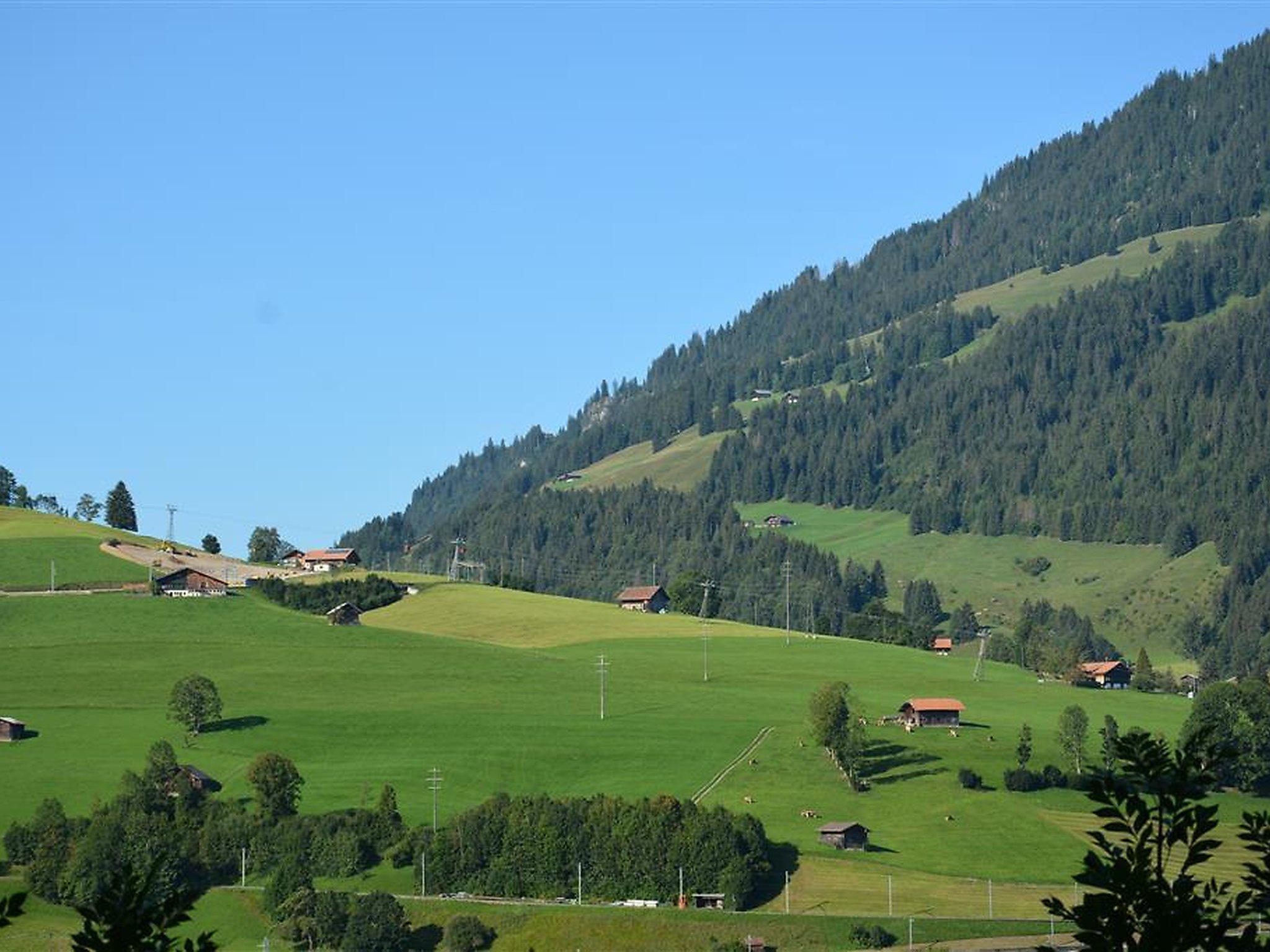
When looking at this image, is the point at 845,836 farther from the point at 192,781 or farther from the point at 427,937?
the point at 192,781

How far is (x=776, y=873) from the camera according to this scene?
118500 mm

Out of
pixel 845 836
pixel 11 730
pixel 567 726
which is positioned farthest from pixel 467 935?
pixel 11 730

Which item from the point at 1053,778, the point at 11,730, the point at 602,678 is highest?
the point at 602,678

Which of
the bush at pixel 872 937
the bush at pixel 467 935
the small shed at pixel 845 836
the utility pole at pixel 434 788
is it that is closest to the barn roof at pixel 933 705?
the small shed at pixel 845 836

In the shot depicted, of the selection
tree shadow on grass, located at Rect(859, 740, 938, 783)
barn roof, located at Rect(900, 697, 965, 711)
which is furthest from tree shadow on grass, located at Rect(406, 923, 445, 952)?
barn roof, located at Rect(900, 697, 965, 711)

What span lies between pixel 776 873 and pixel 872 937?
15.2m

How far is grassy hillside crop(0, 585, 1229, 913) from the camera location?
13162 cm

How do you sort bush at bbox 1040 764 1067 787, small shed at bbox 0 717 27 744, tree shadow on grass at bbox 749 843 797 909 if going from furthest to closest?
1. small shed at bbox 0 717 27 744
2. bush at bbox 1040 764 1067 787
3. tree shadow on grass at bbox 749 843 797 909

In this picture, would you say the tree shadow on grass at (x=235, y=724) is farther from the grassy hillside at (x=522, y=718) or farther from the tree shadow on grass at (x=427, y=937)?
the tree shadow on grass at (x=427, y=937)

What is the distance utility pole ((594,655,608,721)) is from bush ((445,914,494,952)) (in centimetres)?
4756

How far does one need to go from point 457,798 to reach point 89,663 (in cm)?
4966

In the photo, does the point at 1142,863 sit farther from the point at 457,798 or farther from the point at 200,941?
the point at 457,798

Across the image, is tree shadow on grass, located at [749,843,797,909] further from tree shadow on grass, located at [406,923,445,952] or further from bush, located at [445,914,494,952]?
tree shadow on grass, located at [406,923,445,952]

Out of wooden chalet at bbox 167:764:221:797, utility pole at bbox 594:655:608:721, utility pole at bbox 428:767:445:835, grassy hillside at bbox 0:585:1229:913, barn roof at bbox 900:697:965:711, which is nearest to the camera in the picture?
utility pole at bbox 428:767:445:835
